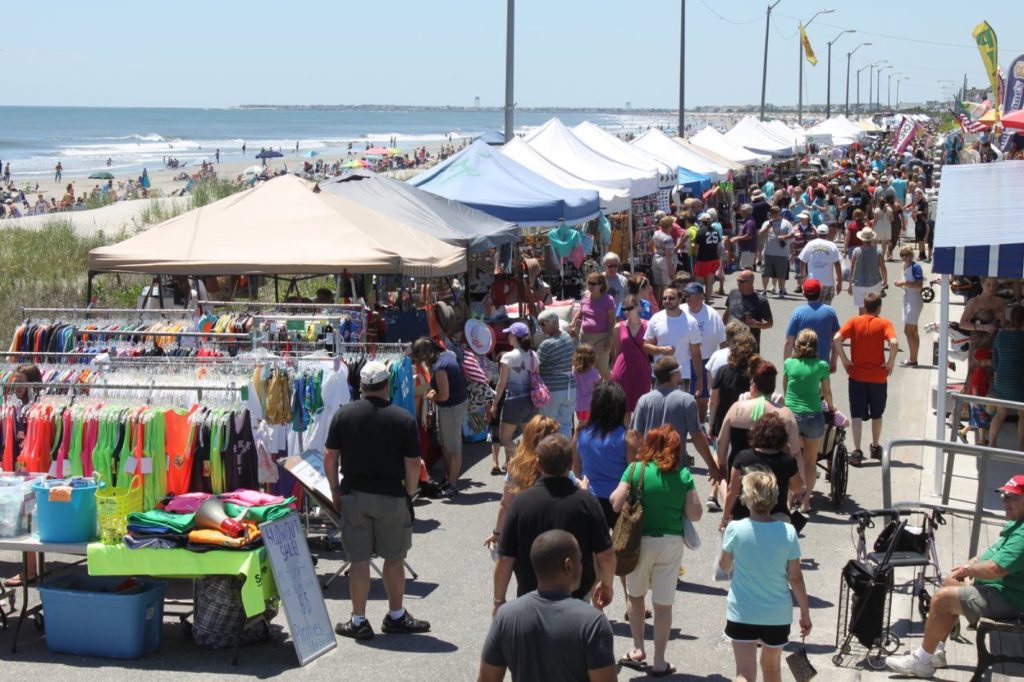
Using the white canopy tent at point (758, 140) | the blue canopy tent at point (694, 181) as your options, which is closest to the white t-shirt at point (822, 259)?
the blue canopy tent at point (694, 181)

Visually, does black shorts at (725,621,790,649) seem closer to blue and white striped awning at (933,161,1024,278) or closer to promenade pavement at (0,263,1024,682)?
promenade pavement at (0,263,1024,682)

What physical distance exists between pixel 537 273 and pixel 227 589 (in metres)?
9.43

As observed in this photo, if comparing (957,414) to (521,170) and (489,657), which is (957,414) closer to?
(489,657)

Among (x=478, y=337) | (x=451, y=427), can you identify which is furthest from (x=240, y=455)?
(x=478, y=337)

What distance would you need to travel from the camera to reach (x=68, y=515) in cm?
743

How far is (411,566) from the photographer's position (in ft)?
29.0

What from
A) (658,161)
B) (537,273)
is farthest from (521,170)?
(658,161)

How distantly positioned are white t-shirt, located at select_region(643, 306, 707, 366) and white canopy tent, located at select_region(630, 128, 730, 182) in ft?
49.9

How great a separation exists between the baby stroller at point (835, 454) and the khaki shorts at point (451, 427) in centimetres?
315

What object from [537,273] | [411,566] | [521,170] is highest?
[521,170]

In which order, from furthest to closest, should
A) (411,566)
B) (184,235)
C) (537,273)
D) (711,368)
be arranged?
(537,273)
(184,235)
(711,368)
(411,566)

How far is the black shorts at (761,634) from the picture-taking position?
6.04 metres

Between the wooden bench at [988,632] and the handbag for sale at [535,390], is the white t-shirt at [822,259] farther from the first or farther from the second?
the wooden bench at [988,632]

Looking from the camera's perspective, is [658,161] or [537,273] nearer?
[537,273]
